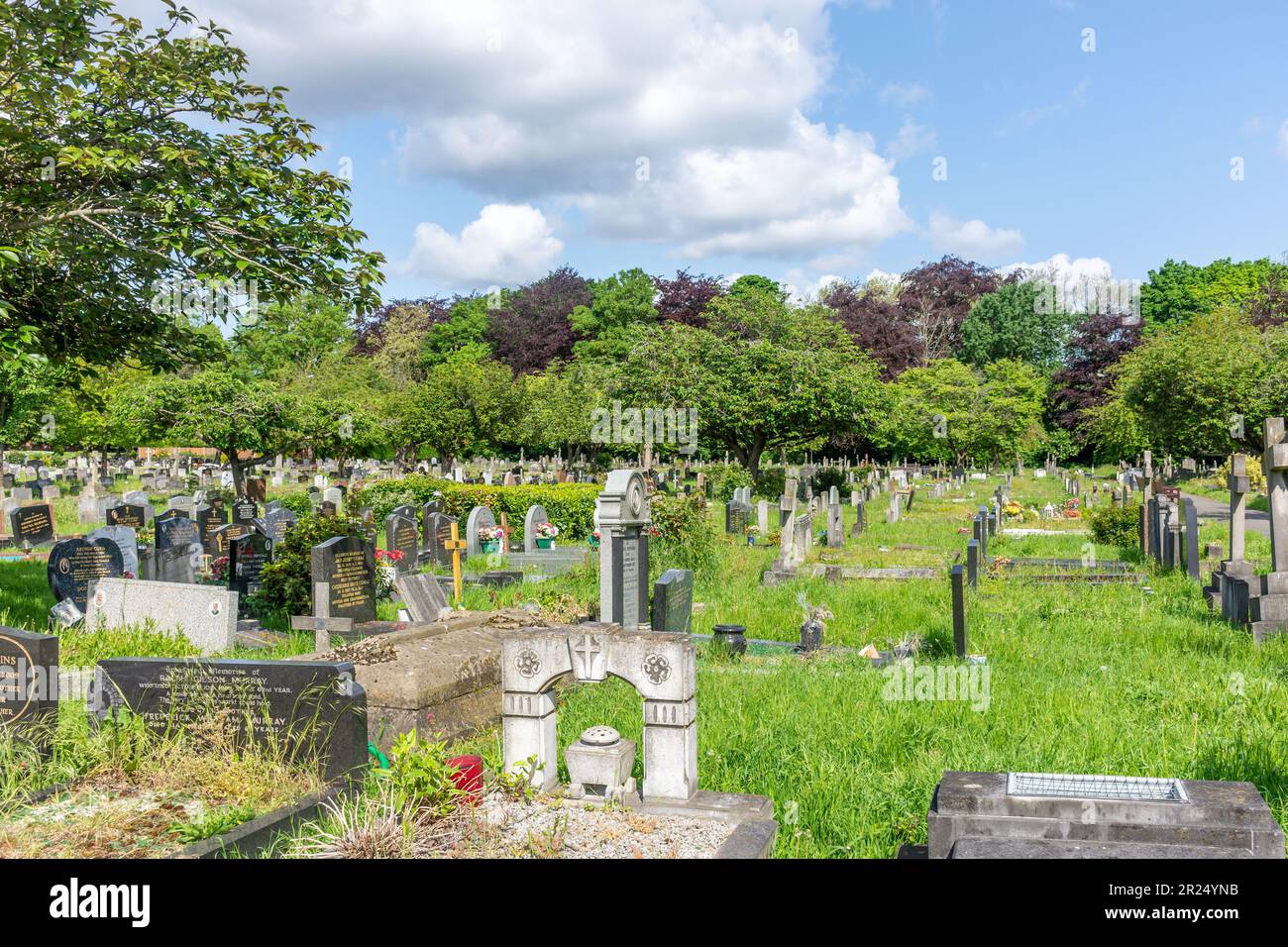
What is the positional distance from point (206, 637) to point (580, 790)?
6.10 m

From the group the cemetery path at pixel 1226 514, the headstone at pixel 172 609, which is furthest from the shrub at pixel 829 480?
the headstone at pixel 172 609

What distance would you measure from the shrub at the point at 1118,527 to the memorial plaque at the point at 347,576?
51.4 ft

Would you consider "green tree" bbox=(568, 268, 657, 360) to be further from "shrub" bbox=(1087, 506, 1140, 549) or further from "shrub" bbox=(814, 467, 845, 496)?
"shrub" bbox=(1087, 506, 1140, 549)

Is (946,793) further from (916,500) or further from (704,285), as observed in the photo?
(704,285)

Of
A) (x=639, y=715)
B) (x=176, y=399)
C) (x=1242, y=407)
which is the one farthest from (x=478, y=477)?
(x=639, y=715)

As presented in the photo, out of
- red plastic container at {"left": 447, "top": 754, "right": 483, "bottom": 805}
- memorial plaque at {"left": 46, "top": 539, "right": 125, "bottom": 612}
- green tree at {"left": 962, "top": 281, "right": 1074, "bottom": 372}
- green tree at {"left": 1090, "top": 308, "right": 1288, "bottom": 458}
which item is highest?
green tree at {"left": 962, "top": 281, "right": 1074, "bottom": 372}

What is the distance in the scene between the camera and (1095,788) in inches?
178

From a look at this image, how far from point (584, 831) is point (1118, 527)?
19.3 m

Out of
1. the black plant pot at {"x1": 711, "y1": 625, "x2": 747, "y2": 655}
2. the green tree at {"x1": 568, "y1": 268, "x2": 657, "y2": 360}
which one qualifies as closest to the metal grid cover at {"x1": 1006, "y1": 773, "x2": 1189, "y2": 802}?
the black plant pot at {"x1": 711, "y1": 625, "x2": 747, "y2": 655}

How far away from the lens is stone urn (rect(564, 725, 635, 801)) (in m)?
5.78

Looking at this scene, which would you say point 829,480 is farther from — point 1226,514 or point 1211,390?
point 1226,514

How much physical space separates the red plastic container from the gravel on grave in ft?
0.26

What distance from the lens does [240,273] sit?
34.1 feet

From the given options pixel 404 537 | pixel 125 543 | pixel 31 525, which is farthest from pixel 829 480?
pixel 125 543
